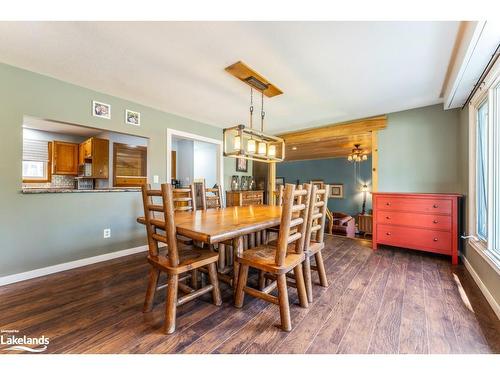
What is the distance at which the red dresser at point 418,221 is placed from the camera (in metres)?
2.73

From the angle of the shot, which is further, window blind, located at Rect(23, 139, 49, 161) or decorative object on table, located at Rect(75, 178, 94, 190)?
decorative object on table, located at Rect(75, 178, 94, 190)

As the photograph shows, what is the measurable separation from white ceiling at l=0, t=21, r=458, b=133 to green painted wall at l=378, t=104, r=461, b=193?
32cm

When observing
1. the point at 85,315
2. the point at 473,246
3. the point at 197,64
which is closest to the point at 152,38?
the point at 197,64

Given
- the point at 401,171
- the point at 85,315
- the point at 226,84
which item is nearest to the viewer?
the point at 85,315

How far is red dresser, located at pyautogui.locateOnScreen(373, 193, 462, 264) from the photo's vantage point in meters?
2.73

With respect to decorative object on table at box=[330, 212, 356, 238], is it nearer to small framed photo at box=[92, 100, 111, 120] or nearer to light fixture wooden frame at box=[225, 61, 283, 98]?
light fixture wooden frame at box=[225, 61, 283, 98]

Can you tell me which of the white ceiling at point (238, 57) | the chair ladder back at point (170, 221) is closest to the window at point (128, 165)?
the white ceiling at point (238, 57)

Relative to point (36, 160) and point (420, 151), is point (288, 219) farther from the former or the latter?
point (36, 160)

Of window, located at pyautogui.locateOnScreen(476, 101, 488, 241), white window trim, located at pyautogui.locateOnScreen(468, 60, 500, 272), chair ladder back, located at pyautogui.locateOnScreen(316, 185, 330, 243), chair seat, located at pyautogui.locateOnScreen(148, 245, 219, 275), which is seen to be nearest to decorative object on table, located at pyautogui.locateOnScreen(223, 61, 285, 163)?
chair ladder back, located at pyautogui.locateOnScreen(316, 185, 330, 243)

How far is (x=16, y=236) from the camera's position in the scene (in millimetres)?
2213

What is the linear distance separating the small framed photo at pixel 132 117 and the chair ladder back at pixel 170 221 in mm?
2239

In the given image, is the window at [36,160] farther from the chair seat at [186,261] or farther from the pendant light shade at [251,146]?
the chair seat at [186,261]
